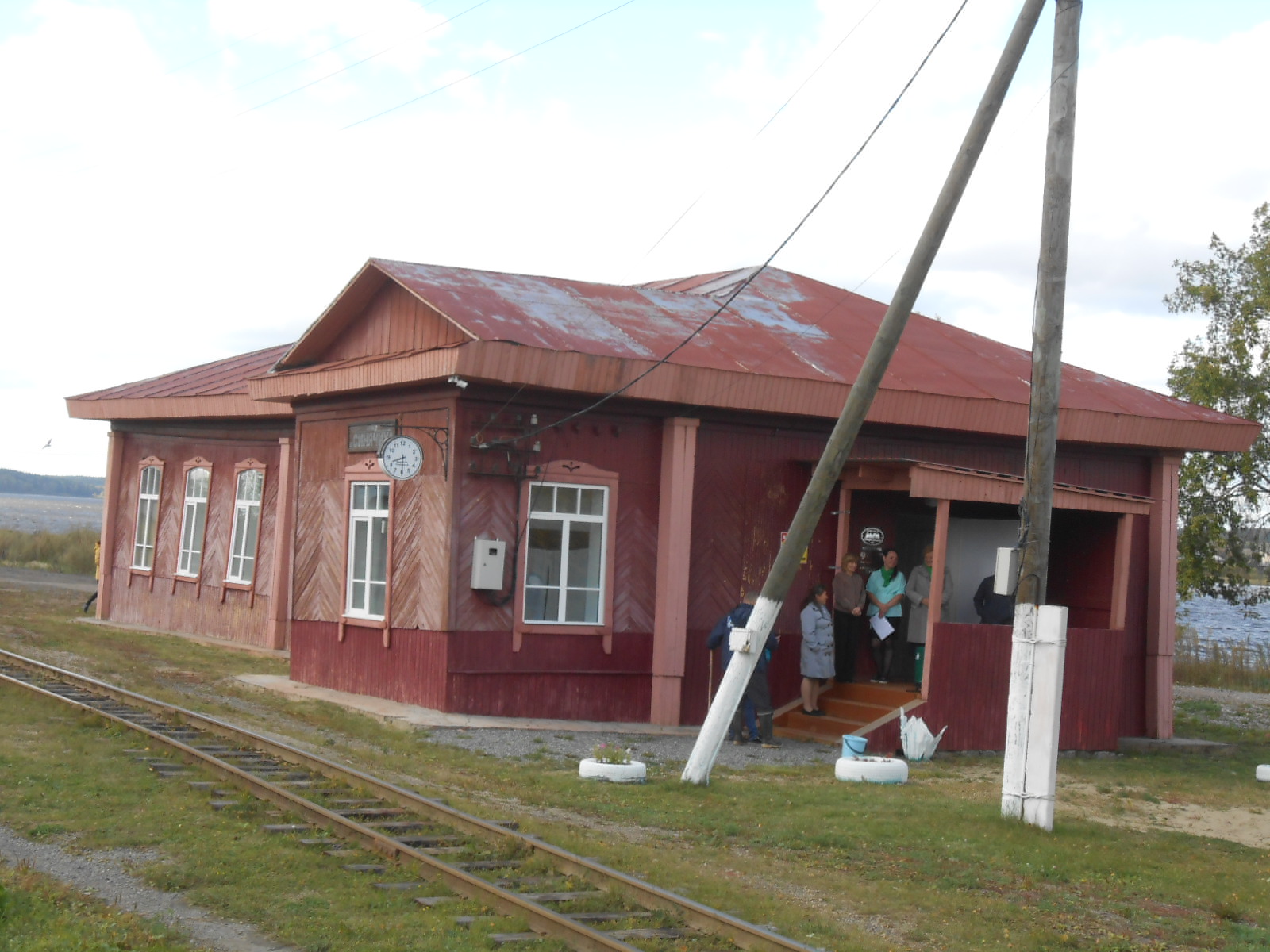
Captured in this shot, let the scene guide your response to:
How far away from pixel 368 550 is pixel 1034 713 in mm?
8590

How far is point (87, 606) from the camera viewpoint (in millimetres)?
29031

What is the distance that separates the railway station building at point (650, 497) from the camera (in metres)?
15.0

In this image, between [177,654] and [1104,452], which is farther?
[177,654]

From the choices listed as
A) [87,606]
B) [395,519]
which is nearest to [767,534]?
[395,519]

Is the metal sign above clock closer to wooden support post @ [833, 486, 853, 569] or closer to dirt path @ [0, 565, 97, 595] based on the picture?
wooden support post @ [833, 486, 853, 569]

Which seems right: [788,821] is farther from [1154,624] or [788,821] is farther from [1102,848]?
[1154,624]

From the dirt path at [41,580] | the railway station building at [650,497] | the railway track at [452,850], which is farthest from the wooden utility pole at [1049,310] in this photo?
the dirt path at [41,580]

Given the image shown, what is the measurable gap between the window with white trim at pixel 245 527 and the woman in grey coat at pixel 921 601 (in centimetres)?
1189

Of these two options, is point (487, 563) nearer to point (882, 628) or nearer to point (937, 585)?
point (882, 628)

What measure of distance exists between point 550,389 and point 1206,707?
13.6 m

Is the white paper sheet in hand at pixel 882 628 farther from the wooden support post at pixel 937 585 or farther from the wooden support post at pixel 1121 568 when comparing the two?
the wooden support post at pixel 1121 568

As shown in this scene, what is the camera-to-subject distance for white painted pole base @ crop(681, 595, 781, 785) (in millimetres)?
11445

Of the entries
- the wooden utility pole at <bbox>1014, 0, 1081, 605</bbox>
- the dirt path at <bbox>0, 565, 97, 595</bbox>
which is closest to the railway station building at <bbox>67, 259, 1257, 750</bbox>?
the wooden utility pole at <bbox>1014, 0, 1081, 605</bbox>

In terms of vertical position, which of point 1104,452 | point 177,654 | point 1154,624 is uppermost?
point 1104,452
